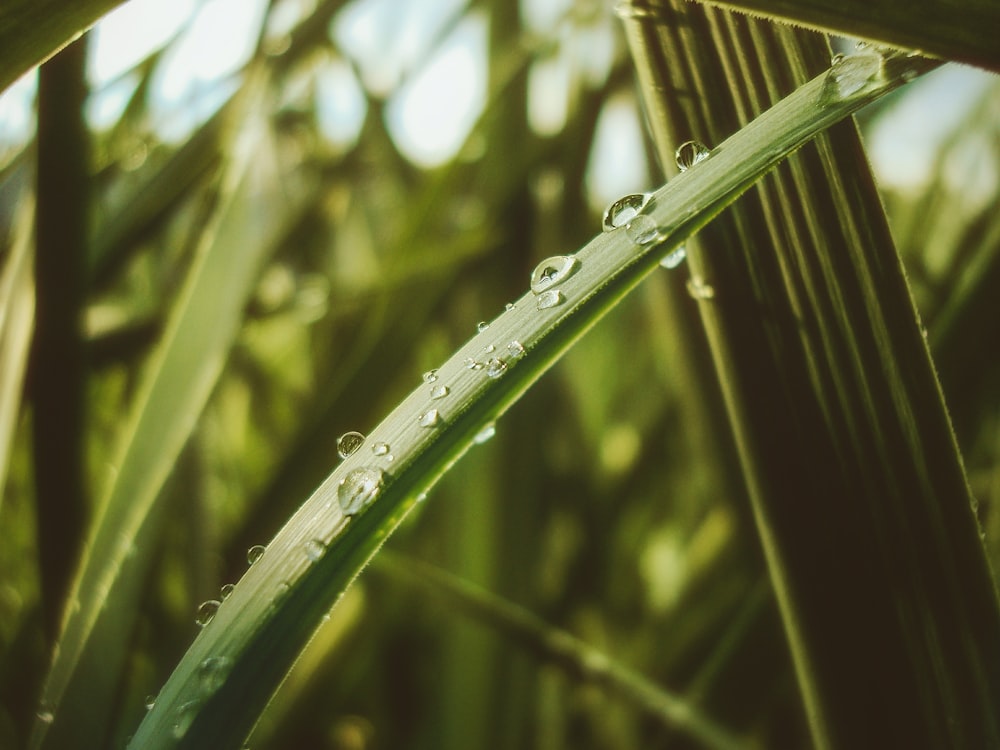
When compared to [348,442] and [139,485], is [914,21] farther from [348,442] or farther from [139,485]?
[139,485]

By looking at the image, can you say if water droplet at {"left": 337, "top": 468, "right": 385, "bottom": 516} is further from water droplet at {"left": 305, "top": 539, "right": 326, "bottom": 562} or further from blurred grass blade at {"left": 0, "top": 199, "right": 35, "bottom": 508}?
blurred grass blade at {"left": 0, "top": 199, "right": 35, "bottom": 508}

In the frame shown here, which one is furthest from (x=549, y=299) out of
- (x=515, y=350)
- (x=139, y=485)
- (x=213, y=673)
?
(x=139, y=485)

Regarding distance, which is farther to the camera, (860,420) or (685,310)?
(685,310)

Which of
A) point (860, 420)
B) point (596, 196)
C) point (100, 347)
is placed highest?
point (596, 196)

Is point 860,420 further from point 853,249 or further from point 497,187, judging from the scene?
point 497,187

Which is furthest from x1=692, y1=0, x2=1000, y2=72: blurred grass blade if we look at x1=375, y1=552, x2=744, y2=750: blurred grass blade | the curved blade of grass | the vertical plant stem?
x1=375, y1=552, x2=744, y2=750: blurred grass blade

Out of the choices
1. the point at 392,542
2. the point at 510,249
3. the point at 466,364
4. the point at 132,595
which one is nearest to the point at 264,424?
the point at 392,542

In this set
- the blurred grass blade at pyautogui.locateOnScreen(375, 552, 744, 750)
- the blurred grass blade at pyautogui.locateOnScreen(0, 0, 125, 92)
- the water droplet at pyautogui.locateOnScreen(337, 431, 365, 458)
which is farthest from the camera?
the blurred grass blade at pyautogui.locateOnScreen(375, 552, 744, 750)
